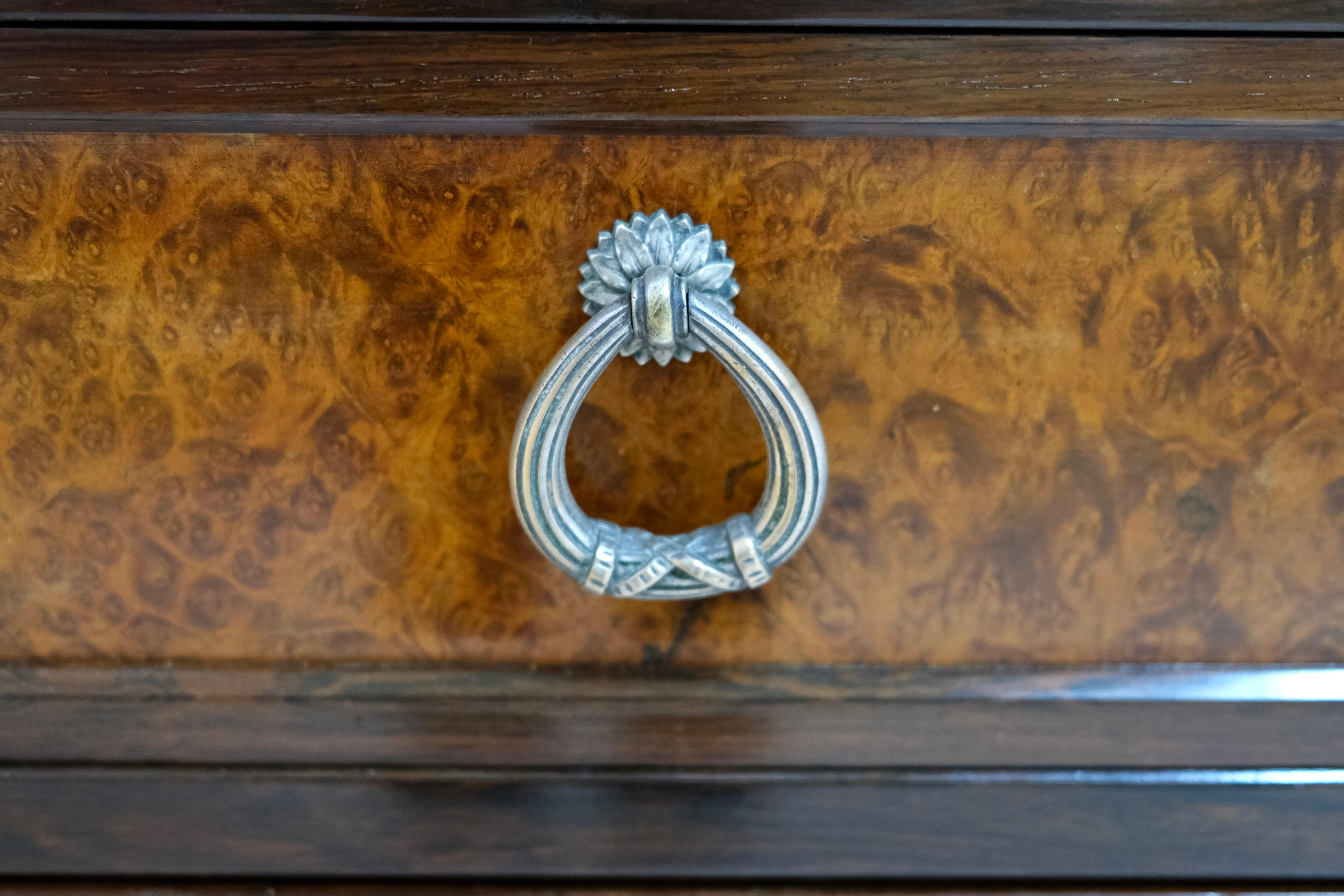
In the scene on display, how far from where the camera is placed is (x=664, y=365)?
259mm

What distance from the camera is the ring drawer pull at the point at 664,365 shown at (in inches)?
9.4

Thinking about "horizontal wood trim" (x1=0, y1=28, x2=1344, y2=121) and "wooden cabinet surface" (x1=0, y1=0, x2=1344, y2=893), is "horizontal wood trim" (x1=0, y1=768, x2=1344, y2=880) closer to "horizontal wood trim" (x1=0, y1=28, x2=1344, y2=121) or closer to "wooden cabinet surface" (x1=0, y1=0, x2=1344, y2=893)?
"wooden cabinet surface" (x1=0, y1=0, x2=1344, y2=893)

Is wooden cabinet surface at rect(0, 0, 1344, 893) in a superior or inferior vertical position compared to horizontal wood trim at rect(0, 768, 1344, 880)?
superior

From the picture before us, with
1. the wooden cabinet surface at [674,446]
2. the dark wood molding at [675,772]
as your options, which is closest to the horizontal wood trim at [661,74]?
the wooden cabinet surface at [674,446]

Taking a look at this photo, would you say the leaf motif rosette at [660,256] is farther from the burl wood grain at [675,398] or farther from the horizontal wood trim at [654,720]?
the horizontal wood trim at [654,720]

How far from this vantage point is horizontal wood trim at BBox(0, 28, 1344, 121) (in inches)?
9.3

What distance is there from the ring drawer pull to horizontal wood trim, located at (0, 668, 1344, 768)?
0.07m

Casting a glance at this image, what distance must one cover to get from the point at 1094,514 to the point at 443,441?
0.22m

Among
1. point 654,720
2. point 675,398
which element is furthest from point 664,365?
point 654,720

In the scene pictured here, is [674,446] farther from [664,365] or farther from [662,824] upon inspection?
[662,824]

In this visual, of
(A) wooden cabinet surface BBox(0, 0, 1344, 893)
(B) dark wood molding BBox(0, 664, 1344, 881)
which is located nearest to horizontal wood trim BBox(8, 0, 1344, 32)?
(A) wooden cabinet surface BBox(0, 0, 1344, 893)

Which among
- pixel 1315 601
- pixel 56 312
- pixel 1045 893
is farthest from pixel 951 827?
pixel 56 312

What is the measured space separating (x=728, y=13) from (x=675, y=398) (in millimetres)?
114

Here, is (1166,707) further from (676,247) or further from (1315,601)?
(676,247)
